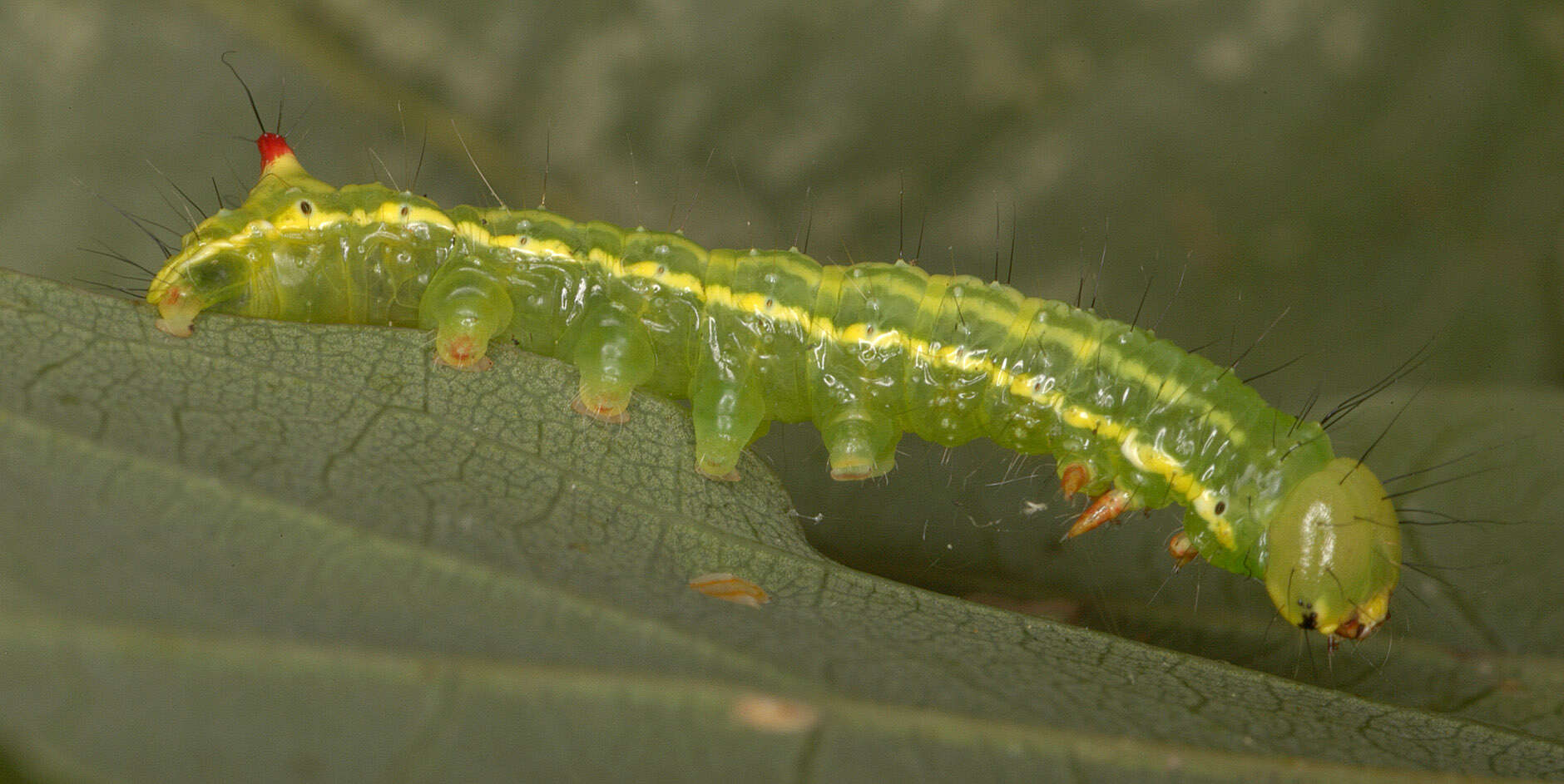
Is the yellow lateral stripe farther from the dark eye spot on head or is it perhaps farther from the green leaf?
the green leaf

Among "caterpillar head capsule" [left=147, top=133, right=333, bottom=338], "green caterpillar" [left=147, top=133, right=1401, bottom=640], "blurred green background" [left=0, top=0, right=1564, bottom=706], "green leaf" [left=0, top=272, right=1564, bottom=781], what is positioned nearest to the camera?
"green leaf" [left=0, top=272, right=1564, bottom=781]

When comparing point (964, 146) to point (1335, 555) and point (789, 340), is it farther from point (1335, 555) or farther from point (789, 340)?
point (1335, 555)

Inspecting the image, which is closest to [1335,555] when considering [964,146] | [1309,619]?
[1309,619]

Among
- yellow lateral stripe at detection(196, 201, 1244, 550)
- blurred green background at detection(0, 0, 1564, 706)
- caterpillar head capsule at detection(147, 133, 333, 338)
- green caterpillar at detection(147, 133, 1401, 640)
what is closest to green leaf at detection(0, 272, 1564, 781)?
caterpillar head capsule at detection(147, 133, 333, 338)

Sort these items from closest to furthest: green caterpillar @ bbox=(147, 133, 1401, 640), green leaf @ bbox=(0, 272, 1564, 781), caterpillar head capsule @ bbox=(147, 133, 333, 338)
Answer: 1. green leaf @ bbox=(0, 272, 1564, 781)
2. caterpillar head capsule @ bbox=(147, 133, 333, 338)
3. green caterpillar @ bbox=(147, 133, 1401, 640)

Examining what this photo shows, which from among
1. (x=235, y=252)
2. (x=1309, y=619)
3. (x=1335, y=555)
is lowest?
(x=1309, y=619)

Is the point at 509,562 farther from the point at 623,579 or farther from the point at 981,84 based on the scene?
the point at 981,84

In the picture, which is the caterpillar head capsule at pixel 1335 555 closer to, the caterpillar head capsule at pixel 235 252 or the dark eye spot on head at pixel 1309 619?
the dark eye spot on head at pixel 1309 619
